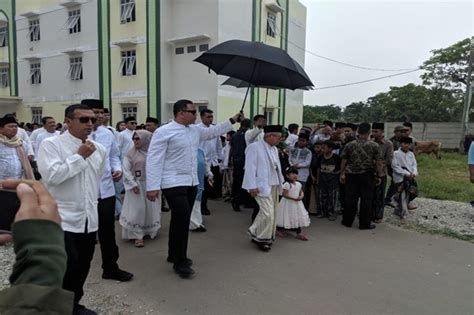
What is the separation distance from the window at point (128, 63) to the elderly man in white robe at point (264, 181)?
570 inches

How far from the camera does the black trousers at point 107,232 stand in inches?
147

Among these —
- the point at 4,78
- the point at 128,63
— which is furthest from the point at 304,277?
the point at 4,78

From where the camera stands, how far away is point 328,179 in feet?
22.4

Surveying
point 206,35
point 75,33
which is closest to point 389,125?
point 206,35

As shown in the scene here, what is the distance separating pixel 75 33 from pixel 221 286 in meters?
19.7

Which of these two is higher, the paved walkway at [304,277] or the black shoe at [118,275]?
the black shoe at [118,275]

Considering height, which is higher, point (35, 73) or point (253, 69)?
point (35, 73)

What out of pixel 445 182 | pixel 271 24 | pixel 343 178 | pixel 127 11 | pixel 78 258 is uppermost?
pixel 127 11

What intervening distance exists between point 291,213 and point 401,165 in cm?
266

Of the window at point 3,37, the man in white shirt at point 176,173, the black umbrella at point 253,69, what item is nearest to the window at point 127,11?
the window at point 3,37

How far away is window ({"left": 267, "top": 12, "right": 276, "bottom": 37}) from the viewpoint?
751 inches

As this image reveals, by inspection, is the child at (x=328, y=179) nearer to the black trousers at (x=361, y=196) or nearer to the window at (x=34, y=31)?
the black trousers at (x=361, y=196)

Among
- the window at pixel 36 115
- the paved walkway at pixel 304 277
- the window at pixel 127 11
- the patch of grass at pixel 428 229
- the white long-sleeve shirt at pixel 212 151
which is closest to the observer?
the paved walkway at pixel 304 277

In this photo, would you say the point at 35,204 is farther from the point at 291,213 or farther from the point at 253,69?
the point at 291,213
